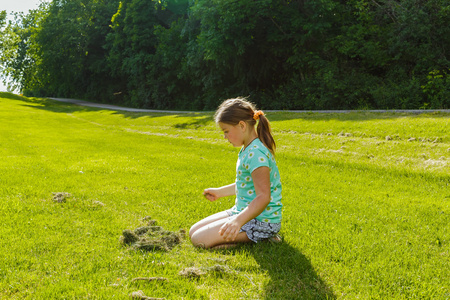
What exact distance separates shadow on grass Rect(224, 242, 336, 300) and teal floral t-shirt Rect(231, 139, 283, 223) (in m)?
0.35

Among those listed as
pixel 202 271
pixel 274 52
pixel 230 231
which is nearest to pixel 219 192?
pixel 230 231

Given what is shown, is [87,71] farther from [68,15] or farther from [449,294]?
[449,294]

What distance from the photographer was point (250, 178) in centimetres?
397

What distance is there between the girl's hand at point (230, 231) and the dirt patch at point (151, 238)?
36.4 inches

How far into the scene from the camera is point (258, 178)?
366cm

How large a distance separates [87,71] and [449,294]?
59.5 m

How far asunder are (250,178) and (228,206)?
1.95 m

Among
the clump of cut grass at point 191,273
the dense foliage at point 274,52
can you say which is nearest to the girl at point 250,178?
the clump of cut grass at point 191,273

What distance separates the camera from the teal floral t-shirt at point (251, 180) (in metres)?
3.72

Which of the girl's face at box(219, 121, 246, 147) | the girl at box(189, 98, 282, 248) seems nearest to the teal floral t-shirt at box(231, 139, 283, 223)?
the girl at box(189, 98, 282, 248)

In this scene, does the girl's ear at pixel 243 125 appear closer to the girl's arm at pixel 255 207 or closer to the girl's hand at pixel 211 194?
the girl's arm at pixel 255 207

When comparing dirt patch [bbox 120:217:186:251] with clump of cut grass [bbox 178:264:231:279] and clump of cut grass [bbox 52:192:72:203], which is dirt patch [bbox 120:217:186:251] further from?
clump of cut grass [bbox 52:192:72:203]

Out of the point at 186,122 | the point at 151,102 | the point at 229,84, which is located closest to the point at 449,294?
the point at 186,122

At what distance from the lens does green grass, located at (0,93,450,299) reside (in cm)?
317
